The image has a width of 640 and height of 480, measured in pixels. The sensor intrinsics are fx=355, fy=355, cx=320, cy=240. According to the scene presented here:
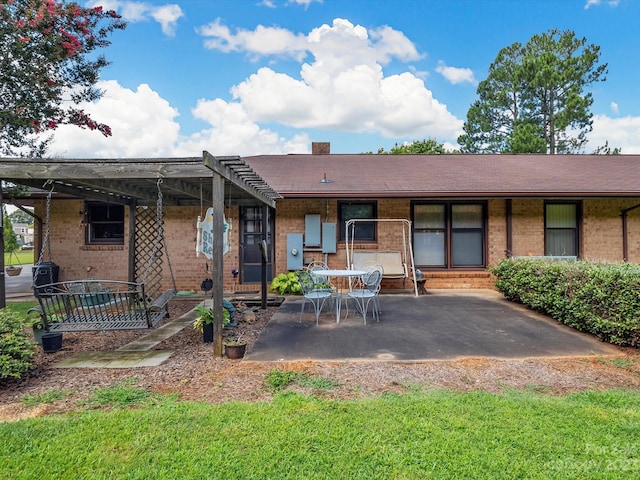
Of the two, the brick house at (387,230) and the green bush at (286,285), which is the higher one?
the brick house at (387,230)

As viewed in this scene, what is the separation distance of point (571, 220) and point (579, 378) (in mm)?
7384

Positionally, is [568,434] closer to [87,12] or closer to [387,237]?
[387,237]

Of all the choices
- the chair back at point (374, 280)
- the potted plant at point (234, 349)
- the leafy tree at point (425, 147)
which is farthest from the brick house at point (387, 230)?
the leafy tree at point (425, 147)

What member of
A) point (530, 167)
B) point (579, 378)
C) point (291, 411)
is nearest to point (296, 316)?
point (291, 411)

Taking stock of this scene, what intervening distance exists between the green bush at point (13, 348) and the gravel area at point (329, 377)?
192 mm

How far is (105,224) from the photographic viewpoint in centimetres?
946

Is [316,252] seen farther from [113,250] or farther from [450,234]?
[113,250]

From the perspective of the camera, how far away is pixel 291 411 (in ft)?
9.20

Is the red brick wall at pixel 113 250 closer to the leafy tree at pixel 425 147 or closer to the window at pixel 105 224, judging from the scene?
the window at pixel 105 224

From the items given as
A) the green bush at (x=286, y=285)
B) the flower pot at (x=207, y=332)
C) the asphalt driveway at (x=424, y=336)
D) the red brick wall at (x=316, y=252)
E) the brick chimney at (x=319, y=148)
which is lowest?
the asphalt driveway at (x=424, y=336)

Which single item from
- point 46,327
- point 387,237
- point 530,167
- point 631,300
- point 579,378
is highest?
point 530,167

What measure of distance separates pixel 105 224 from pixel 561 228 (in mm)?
12118

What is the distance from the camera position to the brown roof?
872cm

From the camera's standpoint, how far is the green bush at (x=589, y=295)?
449 centimetres
